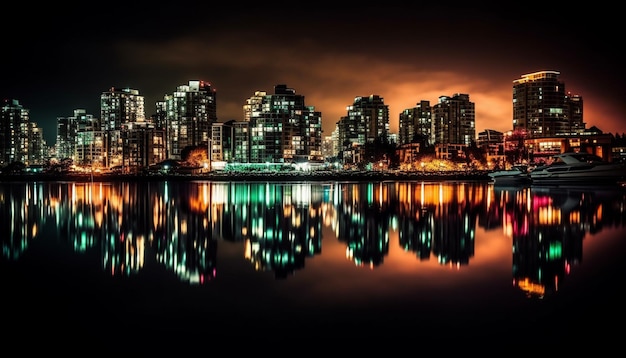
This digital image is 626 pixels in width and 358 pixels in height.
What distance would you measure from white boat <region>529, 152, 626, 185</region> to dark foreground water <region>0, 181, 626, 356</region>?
3647 centimetres

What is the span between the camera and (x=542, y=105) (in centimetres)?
15888

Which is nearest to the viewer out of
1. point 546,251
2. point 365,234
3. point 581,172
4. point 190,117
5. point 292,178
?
point 546,251

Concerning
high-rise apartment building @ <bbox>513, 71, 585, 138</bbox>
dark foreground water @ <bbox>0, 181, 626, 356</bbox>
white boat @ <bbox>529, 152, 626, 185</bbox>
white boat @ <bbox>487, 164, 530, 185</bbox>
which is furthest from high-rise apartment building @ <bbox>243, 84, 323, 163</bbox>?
dark foreground water @ <bbox>0, 181, 626, 356</bbox>

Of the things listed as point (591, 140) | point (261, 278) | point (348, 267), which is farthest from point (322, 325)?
point (591, 140)

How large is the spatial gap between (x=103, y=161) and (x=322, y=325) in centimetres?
20749

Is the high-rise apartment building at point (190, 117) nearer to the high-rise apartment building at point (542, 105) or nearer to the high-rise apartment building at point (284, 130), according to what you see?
the high-rise apartment building at point (284, 130)

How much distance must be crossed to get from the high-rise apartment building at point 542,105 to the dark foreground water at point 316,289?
156 metres

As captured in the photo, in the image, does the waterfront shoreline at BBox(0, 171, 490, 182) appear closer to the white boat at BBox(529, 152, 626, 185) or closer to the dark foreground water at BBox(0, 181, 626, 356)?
the white boat at BBox(529, 152, 626, 185)

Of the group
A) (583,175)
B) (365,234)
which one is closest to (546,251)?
(365,234)

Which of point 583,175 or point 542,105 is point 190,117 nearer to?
point 542,105

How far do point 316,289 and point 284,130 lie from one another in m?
150

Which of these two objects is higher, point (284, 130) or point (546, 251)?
point (284, 130)

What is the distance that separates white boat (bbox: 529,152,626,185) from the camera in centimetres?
4836

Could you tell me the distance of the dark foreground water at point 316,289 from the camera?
6461 millimetres
